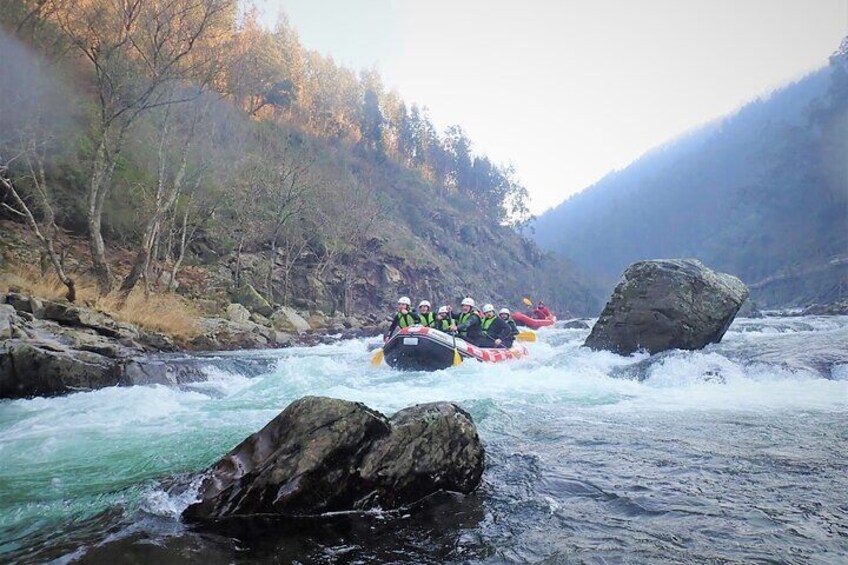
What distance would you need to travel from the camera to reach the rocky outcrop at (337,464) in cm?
344

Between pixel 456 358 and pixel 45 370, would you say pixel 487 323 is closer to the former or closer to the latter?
pixel 456 358

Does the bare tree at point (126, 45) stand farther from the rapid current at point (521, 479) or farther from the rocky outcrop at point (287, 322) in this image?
the rapid current at point (521, 479)

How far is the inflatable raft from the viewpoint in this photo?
11.9 metres

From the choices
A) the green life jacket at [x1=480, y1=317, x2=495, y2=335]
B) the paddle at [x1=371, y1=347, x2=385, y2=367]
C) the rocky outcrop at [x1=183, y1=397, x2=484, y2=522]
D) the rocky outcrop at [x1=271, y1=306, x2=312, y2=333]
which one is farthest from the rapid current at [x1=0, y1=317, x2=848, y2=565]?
the rocky outcrop at [x1=271, y1=306, x2=312, y2=333]

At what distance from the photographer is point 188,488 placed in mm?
3682

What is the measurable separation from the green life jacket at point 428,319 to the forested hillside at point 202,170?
8527mm

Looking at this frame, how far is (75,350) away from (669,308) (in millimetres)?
12287

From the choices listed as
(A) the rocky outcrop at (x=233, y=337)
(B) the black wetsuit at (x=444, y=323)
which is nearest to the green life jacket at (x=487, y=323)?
(B) the black wetsuit at (x=444, y=323)

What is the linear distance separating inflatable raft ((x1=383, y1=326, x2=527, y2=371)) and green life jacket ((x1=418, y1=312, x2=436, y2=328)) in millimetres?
2579

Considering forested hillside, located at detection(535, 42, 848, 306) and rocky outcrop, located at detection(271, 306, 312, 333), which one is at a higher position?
forested hillside, located at detection(535, 42, 848, 306)

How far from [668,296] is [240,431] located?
410 inches

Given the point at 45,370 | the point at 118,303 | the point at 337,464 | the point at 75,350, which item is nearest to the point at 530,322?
the point at 118,303

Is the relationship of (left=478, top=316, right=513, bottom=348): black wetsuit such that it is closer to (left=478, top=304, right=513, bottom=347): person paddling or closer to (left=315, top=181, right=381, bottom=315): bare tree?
(left=478, top=304, right=513, bottom=347): person paddling

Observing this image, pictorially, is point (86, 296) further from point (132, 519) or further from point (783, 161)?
point (783, 161)
